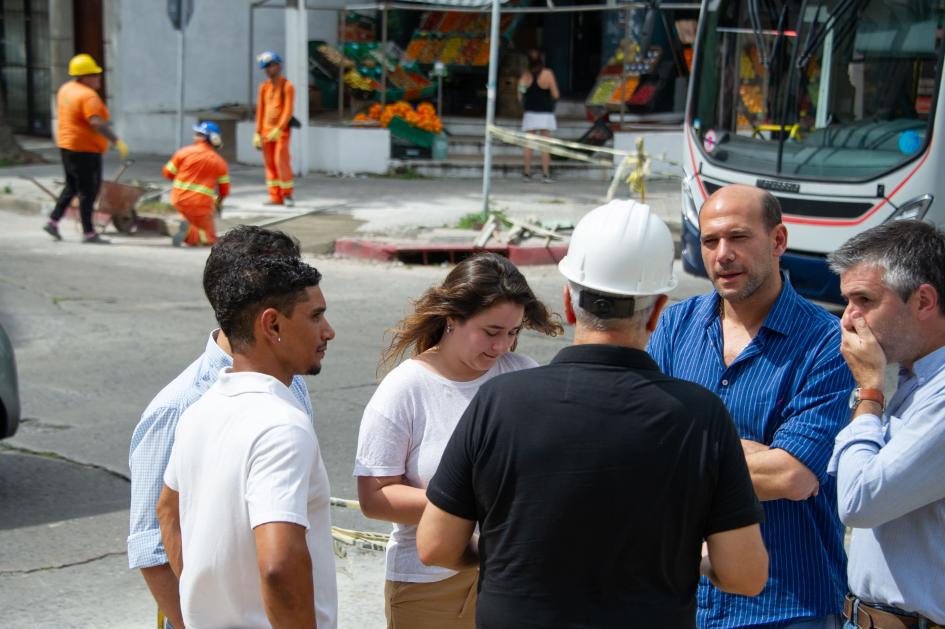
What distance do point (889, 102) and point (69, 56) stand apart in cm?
1694

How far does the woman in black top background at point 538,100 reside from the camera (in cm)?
1934

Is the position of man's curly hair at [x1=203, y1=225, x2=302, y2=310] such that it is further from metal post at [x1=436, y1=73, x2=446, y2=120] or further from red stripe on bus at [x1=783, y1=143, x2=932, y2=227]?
metal post at [x1=436, y1=73, x2=446, y2=120]

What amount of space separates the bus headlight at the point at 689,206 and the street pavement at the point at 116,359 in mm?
801

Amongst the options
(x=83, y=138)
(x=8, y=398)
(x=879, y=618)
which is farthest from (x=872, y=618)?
(x=83, y=138)

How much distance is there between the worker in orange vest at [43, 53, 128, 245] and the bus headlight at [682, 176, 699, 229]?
6.29 meters

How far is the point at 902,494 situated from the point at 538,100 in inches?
678

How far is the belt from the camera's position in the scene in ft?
9.41

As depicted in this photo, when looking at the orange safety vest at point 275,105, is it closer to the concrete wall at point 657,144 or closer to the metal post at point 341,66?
the metal post at point 341,66

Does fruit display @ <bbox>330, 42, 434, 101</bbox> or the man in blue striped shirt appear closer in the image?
the man in blue striped shirt

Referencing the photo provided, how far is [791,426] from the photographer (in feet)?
9.95

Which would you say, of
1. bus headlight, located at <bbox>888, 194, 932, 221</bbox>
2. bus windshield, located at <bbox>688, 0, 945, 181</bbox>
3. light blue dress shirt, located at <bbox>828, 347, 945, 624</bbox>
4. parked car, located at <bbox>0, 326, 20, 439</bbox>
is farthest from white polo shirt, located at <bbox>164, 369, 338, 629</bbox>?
bus windshield, located at <bbox>688, 0, 945, 181</bbox>

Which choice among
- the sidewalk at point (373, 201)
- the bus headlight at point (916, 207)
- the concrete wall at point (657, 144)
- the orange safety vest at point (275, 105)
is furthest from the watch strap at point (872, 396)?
the concrete wall at point (657, 144)

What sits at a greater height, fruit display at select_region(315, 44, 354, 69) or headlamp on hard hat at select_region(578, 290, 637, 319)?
fruit display at select_region(315, 44, 354, 69)

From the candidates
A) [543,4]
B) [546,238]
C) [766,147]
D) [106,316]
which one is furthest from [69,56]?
[766,147]
